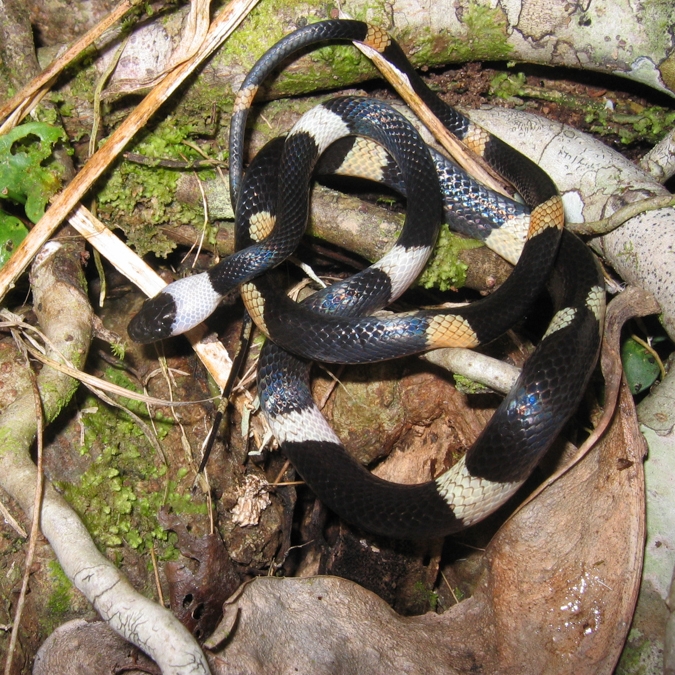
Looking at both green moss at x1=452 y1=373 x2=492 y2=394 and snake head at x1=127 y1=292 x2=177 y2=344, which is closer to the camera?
Answer: green moss at x1=452 y1=373 x2=492 y2=394

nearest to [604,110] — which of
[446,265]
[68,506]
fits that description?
[446,265]

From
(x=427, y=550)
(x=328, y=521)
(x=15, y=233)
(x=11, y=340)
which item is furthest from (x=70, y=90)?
(x=427, y=550)

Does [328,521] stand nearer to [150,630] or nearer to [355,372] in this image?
[355,372]

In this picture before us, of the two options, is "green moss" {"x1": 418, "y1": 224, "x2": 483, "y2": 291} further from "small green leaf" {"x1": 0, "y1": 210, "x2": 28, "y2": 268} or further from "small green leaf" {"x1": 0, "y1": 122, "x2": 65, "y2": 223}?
"small green leaf" {"x1": 0, "y1": 210, "x2": 28, "y2": 268}

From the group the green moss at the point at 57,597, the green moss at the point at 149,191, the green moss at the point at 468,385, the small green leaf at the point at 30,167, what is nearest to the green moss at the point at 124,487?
the green moss at the point at 57,597

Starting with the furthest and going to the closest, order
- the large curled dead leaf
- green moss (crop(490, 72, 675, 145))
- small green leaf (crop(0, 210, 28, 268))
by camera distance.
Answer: green moss (crop(490, 72, 675, 145)) → small green leaf (crop(0, 210, 28, 268)) → the large curled dead leaf

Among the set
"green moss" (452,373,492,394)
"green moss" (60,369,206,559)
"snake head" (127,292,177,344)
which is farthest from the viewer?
"snake head" (127,292,177,344)

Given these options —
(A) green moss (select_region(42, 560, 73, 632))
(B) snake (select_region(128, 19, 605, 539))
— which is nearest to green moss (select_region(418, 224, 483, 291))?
(B) snake (select_region(128, 19, 605, 539))
